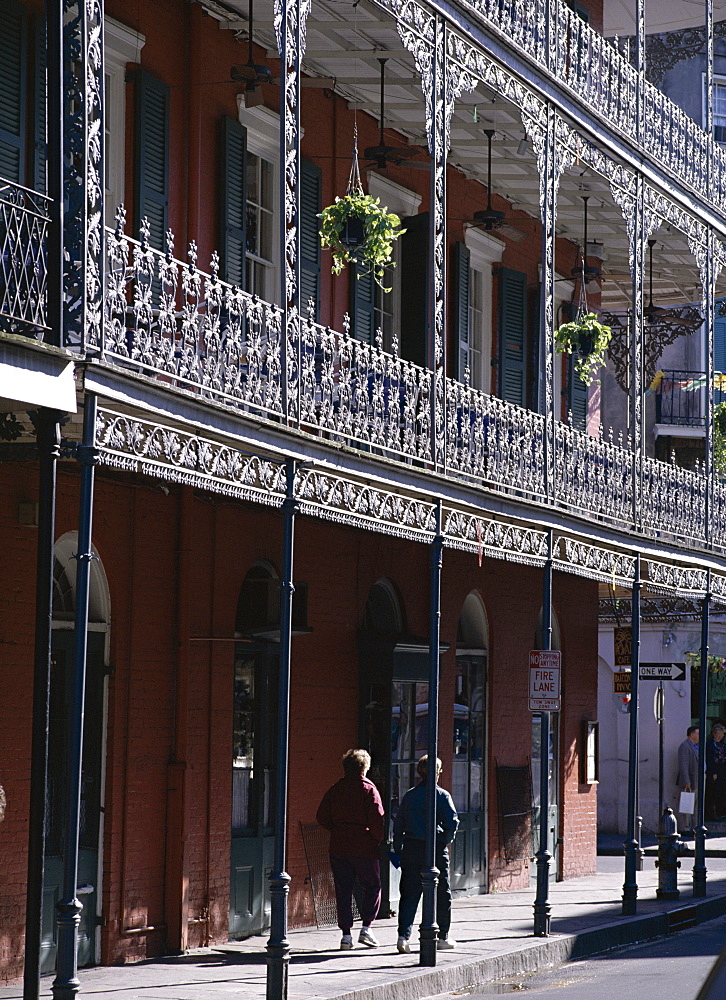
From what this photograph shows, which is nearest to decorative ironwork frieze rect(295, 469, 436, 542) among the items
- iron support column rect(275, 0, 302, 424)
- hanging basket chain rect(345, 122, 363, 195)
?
iron support column rect(275, 0, 302, 424)

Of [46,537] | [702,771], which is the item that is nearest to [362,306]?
[702,771]

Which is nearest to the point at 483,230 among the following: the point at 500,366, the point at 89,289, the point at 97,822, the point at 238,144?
the point at 500,366

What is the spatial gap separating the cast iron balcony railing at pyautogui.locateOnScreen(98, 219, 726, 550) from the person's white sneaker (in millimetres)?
3759

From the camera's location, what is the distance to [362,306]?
16438mm

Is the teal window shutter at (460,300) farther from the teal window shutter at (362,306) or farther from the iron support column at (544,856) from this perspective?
the iron support column at (544,856)

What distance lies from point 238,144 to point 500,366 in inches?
247

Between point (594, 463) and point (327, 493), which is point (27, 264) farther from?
point (594, 463)

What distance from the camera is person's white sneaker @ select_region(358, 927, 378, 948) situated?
45.6ft

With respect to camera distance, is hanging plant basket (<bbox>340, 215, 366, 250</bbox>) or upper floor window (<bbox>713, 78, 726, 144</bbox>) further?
upper floor window (<bbox>713, 78, 726, 144</bbox>)

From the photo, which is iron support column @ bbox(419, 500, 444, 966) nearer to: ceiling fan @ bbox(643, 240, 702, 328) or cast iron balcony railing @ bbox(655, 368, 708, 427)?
ceiling fan @ bbox(643, 240, 702, 328)

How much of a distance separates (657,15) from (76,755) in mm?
16629

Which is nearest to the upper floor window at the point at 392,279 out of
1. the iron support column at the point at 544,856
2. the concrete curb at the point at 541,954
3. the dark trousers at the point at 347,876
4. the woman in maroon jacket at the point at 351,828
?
the iron support column at the point at 544,856

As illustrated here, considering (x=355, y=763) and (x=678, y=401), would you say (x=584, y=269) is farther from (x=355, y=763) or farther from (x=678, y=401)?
(x=678, y=401)

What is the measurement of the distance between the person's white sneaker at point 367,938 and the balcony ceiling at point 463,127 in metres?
6.63
